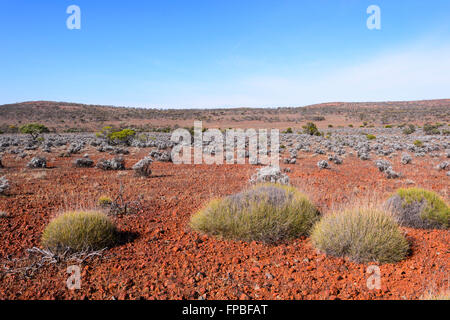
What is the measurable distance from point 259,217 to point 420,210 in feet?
10.7

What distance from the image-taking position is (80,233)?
4.19m

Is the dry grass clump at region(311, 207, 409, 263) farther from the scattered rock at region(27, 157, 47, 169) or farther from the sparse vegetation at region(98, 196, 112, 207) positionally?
the scattered rock at region(27, 157, 47, 169)

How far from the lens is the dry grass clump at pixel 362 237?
390cm

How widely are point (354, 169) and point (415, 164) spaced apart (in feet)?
13.5

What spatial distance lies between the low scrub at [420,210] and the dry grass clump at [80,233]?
5.21 metres

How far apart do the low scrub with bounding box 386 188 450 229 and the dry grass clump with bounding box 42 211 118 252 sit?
5.21 meters

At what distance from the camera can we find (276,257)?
161 inches

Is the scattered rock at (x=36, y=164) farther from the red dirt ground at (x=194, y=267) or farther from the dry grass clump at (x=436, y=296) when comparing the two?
the dry grass clump at (x=436, y=296)

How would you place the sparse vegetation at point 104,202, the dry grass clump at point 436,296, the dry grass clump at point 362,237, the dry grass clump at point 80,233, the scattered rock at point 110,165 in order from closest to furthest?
the dry grass clump at point 436,296 → the dry grass clump at point 362,237 → the dry grass clump at point 80,233 → the sparse vegetation at point 104,202 → the scattered rock at point 110,165
